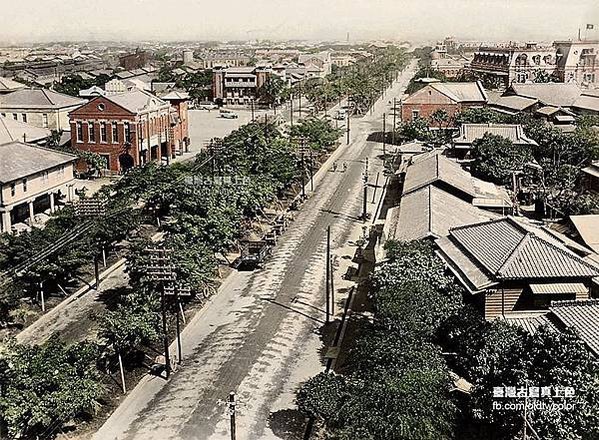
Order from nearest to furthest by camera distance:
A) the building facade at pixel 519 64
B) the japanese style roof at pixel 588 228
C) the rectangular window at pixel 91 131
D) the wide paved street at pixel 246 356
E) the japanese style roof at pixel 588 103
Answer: the wide paved street at pixel 246 356
the japanese style roof at pixel 588 228
the rectangular window at pixel 91 131
the japanese style roof at pixel 588 103
the building facade at pixel 519 64

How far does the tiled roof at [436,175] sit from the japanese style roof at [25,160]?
35.9ft

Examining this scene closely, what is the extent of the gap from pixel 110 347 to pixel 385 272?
17.1 feet

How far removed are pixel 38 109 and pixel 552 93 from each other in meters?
27.2

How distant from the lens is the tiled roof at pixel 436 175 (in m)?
22.3

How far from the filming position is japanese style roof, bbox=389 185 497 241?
17.2m

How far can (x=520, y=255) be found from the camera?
14188 millimetres

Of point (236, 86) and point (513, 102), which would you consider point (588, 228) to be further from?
point (236, 86)

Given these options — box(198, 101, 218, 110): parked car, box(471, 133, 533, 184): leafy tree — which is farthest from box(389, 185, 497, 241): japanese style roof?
box(198, 101, 218, 110): parked car

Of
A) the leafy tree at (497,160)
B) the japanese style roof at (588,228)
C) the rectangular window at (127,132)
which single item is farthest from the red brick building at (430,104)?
the japanese style roof at (588,228)

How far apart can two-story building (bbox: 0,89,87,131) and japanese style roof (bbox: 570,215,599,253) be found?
26046mm

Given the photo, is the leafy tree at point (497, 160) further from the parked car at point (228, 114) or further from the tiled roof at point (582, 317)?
the parked car at point (228, 114)

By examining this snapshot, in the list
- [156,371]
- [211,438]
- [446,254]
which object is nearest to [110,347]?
[156,371]

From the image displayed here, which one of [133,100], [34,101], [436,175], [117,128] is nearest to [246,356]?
[436,175]

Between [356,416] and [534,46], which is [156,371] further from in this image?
[534,46]
